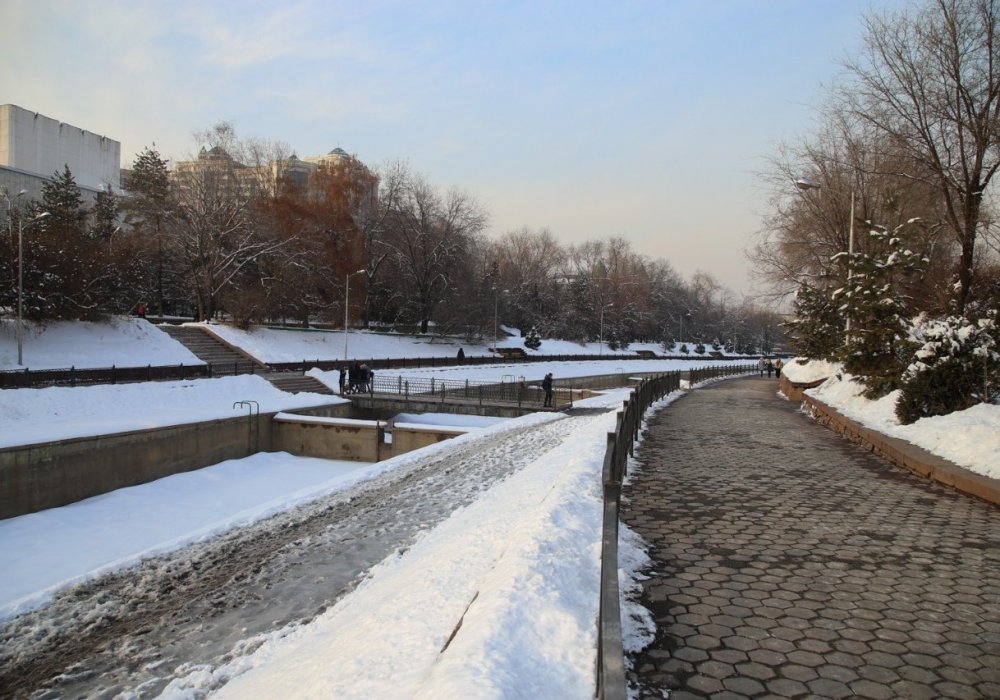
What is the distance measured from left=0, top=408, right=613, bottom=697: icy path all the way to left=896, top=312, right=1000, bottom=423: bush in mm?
7921

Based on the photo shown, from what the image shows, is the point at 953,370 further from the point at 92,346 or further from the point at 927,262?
the point at 92,346

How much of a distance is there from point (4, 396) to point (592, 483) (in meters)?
18.2

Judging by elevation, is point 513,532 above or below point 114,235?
below

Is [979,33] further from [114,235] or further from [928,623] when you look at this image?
[114,235]

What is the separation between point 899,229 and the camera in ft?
58.6

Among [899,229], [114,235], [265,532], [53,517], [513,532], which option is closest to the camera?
[513,532]

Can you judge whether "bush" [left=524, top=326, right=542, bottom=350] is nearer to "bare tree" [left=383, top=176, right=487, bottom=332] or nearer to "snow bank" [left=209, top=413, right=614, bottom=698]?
"bare tree" [left=383, top=176, right=487, bottom=332]

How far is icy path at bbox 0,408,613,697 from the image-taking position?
646cm

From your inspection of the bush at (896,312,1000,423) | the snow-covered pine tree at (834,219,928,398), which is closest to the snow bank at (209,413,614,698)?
the bush at (896,312,1000,423)

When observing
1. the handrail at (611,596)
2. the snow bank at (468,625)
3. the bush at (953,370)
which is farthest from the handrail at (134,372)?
the bush at (953,370)

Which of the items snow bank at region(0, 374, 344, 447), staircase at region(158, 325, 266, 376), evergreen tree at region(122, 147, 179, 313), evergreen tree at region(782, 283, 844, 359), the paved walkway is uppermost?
evergreen tree at region(122, 147, 179, 313)

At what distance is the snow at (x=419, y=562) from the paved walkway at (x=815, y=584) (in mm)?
412

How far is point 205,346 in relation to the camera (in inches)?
1425

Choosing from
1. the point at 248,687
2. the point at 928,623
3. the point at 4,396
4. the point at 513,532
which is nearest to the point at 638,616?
the point at 928,623
